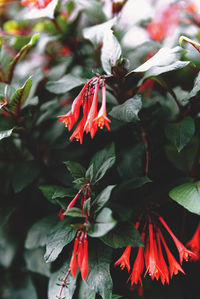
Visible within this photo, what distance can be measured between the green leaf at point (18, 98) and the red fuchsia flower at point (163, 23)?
66cm

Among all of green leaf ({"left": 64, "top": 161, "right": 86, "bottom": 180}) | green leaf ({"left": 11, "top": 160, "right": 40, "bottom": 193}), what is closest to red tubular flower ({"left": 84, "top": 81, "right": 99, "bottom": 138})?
green leaf ({"left": 64, "top": 161, "right": 86, "bottom": 180})

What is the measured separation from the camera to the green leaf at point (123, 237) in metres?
0.66

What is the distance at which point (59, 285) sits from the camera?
2.28ft

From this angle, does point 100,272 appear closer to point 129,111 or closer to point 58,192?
point 58,192

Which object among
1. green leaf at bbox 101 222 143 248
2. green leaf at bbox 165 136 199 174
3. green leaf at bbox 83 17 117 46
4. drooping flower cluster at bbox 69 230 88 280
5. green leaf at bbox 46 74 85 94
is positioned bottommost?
green leaf at bbox 165 136 199 174

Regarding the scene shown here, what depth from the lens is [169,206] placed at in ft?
3.05

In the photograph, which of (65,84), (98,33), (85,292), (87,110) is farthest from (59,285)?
(98,33)

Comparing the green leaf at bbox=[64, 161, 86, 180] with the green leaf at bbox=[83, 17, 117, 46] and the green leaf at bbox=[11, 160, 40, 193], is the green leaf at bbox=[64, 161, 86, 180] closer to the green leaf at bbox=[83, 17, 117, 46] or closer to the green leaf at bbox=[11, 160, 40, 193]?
the green leaf at bbox=[11, 160, 40, 193]

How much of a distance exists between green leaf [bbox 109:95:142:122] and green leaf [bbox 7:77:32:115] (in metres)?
0.25

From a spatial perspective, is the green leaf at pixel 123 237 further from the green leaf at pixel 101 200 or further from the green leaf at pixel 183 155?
the green leaf at pixel 183 155

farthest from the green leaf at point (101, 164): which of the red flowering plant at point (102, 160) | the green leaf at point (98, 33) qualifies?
the green leaf at point (98, 33)

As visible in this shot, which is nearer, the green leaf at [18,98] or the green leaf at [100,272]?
the green leaf at [100,272]

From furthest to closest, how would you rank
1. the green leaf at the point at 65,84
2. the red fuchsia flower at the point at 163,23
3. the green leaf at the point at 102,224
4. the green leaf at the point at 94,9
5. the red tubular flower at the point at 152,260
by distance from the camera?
the red fuchsia flower at the point at 163,23 → the green leaf at the point at 94,9 → the green leaf at the point at 65,84 → the red tubular flower at the point at 152,260 → the green leaf at the point at 102,224

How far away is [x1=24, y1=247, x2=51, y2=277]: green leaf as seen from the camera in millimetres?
910
